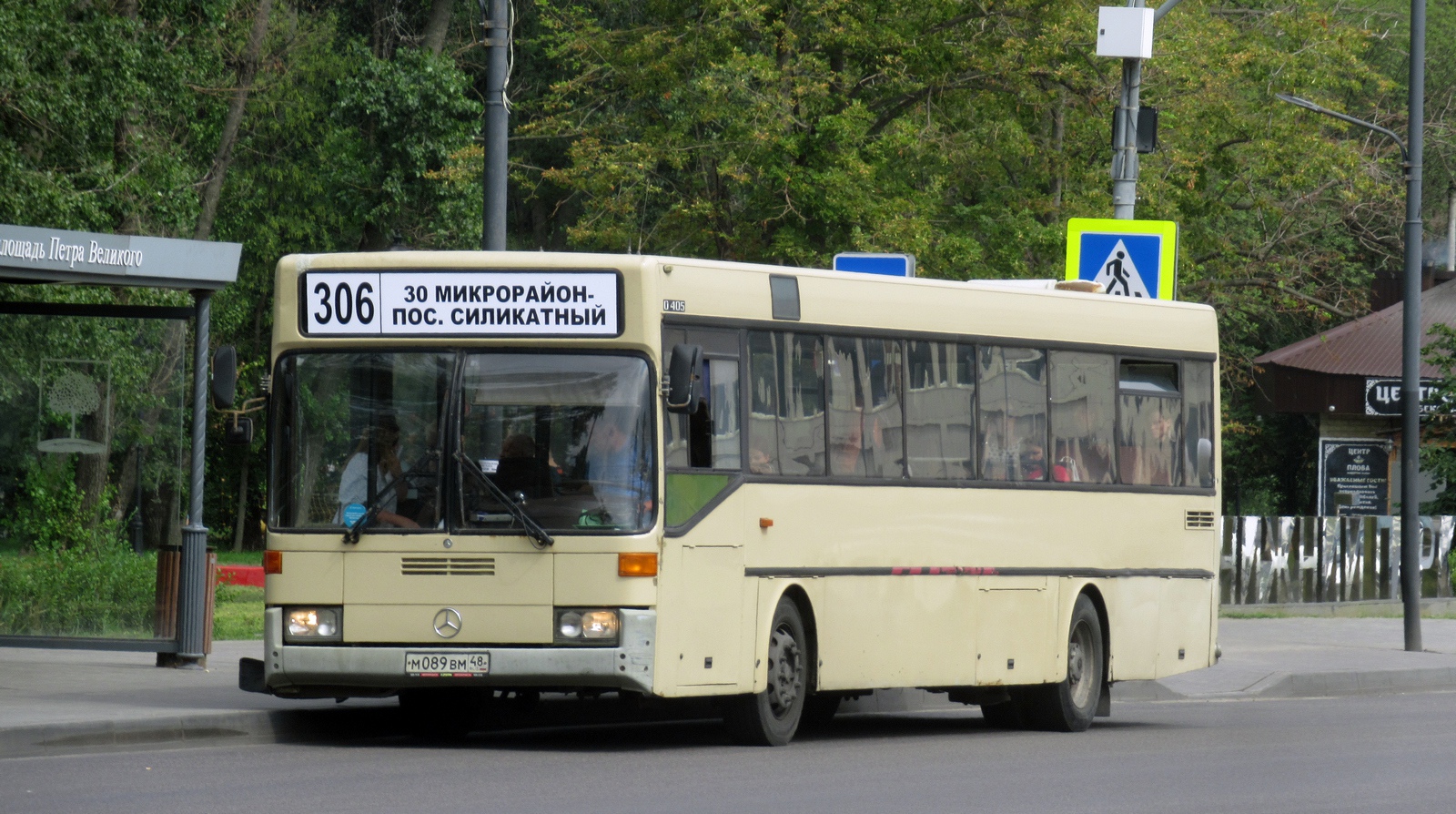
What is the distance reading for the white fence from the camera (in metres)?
29.6

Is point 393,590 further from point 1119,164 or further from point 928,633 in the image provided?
point 1119,164

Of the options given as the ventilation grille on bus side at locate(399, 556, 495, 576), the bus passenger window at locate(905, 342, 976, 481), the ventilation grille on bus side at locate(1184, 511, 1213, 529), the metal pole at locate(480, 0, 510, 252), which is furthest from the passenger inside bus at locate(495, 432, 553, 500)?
the ventilation grille on bus side at locate(1184, 511, 1213, 529)

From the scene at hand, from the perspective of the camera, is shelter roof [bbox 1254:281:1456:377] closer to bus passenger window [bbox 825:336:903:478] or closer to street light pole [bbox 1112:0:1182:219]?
street light pole [bbox 1112:0:1182:219]

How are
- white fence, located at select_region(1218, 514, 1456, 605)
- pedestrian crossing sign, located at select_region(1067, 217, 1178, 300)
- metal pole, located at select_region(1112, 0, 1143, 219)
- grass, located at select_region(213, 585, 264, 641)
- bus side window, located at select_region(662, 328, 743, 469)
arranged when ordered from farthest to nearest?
white fence, located at select_region(1218, 514, 1456, 605) < grass, located at select_region(213, 585, 264, 641) < metal pole, located at select_region(1112, 0, 1143, 219) < pedestrian crossing sign, located at select_region(1067, 217, 1178, 300) < bus side window, located at select_region(662, 328, 743, 469)

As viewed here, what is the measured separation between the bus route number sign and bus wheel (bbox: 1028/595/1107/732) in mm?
4929

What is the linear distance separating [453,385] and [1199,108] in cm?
2042

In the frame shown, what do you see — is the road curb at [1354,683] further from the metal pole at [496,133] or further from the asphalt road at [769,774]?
the metal pole at [496,133]

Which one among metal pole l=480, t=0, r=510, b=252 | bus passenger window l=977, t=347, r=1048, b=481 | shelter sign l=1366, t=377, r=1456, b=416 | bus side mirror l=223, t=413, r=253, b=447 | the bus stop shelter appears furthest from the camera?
shelter sign l=1366, t=377, r=1456, b=416

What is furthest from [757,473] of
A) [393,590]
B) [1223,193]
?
[1223,193]

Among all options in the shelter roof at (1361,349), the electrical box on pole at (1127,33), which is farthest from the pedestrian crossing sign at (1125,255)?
the shelter roof at (1361,349)

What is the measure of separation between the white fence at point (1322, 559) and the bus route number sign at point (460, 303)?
18.2m

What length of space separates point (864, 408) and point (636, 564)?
2333mm

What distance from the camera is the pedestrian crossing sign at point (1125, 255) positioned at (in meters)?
18.8

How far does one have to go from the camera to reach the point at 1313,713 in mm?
17359
